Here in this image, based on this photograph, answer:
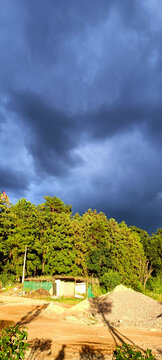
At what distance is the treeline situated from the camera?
3197 cm

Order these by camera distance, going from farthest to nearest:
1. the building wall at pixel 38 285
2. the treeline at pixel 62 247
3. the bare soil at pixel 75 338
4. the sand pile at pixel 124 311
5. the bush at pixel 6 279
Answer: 1. the treeline at pixel 62 247
2. the bush at pixel 6 279
3. the building wall at pixel 38 285
4. the sand pile at pixel 124 311
5. the bare soil at pixel 75 338

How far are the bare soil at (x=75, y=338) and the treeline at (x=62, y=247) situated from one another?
1661 centimetres

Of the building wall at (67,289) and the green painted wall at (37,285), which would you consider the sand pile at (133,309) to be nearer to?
the building wall at (67,289)

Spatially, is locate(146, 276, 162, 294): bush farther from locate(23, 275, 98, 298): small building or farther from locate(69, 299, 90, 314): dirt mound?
locate(69, 299, 90, 314): dirt mound

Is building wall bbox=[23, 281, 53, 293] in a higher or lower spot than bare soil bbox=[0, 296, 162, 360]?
higher

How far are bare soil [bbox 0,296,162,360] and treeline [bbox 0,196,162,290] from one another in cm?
1661

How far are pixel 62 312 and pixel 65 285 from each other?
41.2ft

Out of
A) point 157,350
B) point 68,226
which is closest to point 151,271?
point 68,226

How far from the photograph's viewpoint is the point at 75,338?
34.2 ft

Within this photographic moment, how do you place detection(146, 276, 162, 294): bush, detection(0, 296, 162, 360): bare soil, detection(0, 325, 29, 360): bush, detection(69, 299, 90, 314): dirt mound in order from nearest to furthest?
1. detection(0, 325, 29, 360): bush
2. detection(0, 296, 162, 360): bare soil
3. detection(69, 299, 90, 314): dirt mound
4. detection(146, 276, 162, 294): bush

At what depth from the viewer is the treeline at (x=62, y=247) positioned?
31969mm

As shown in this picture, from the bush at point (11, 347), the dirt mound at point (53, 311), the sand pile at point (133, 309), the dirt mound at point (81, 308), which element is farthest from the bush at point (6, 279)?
the bush at point (11, 347)

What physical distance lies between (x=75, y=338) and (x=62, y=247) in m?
23.8

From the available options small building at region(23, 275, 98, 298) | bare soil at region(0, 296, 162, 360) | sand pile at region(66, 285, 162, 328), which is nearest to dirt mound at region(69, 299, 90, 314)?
sand pile at region(66, 285, 162, 328)
